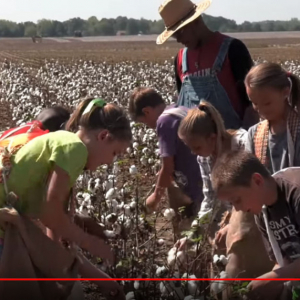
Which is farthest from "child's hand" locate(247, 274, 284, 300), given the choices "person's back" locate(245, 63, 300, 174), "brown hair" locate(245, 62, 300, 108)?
"brown hair" locate(245, 62, 300, 108)

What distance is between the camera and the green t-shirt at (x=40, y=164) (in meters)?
2.78

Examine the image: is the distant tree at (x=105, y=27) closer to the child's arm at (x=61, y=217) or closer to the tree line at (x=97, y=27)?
the tree line at (x=97, y=27)

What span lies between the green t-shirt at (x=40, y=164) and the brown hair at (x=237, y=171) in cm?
50

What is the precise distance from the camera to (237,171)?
262 centimetres

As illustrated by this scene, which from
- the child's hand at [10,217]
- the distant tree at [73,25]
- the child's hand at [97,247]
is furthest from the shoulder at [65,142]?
the distant tree at [73,25]

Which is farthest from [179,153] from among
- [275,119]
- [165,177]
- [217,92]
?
[275,119]

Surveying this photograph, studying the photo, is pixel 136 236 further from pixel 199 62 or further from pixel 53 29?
pixel 53 29

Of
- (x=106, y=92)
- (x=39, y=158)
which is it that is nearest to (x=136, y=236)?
(x=39, y=158)

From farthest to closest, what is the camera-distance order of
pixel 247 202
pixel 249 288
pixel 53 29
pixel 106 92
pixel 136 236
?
pixel 53 29 → pixel 106 92 → pixel 136 236 → pixel 249 288 → pixel 247 202

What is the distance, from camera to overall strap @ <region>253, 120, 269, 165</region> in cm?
337

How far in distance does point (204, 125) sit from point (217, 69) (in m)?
0.78

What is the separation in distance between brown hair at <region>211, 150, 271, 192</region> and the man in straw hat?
1.49m

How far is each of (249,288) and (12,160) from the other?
3.29 ft

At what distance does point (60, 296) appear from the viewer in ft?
9.49
